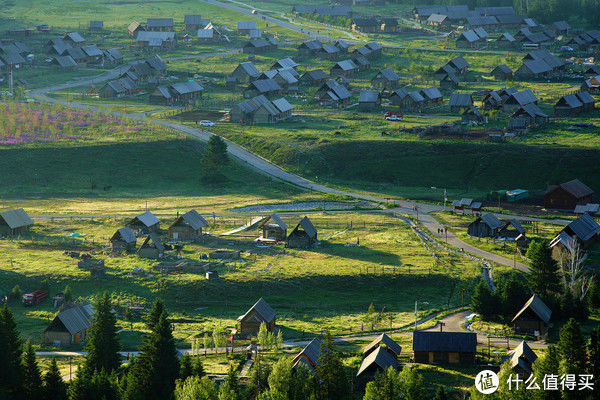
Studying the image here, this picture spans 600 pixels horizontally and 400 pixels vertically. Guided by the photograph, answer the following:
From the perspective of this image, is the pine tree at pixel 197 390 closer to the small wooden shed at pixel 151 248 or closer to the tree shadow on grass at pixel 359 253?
the tree shadow on grass at pixel 359 253

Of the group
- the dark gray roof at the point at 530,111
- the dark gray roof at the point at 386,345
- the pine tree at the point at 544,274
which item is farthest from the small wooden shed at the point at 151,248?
the dark gray roof at the point at 530,111

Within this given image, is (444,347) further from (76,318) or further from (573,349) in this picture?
(76,318)

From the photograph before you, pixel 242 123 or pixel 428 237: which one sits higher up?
pixel 242 123

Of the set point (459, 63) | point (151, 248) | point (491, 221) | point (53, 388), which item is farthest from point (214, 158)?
point (459, 63)

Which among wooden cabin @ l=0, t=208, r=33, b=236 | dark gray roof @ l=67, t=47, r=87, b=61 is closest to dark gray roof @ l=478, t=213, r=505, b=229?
wooden cabin @ l=0, t=208, r=33, b=236

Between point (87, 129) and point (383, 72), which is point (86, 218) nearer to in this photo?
point (87, 129)

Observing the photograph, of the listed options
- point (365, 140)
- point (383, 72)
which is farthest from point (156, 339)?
point (383, 72)

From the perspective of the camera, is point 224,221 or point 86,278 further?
point 224,221
